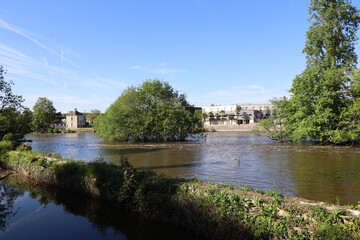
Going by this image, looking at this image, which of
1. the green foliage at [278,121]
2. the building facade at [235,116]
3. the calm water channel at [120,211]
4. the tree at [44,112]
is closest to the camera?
the calm water channel at [120,211]

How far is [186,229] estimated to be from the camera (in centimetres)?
986

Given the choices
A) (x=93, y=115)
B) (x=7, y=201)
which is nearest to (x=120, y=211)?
(x=7, y=201)

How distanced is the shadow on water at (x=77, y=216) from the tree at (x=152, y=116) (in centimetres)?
3522

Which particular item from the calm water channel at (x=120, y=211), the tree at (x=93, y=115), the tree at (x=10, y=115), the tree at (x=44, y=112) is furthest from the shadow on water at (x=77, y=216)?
the tree at (x=93, y=115)

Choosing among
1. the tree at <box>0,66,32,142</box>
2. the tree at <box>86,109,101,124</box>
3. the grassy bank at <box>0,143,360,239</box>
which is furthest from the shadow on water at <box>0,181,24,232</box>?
the tree at <box>86,109,101,124</box>

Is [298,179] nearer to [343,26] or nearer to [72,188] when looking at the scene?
[72,188]

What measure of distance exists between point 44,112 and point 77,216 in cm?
12559

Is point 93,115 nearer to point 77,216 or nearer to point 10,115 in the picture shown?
point 10,115

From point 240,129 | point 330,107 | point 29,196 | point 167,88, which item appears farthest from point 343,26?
point 240,129

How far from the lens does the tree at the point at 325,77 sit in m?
35.8

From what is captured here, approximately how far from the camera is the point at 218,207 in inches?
350

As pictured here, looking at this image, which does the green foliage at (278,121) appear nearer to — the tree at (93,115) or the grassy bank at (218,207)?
the grassy bank at (218,207)

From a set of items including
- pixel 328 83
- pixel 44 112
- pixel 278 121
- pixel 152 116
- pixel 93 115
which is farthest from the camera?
pixel 93 115

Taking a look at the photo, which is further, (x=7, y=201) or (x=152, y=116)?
(x=152, y=116)
